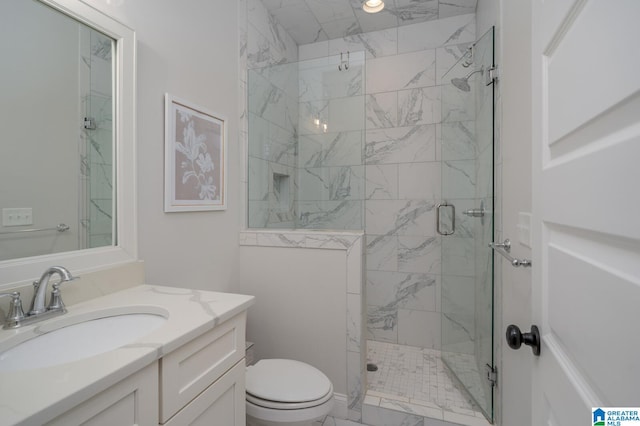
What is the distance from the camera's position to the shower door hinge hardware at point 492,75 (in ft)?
5.01

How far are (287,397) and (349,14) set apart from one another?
2.71 meters

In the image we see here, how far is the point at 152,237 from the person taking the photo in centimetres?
140

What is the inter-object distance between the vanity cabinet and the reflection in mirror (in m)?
0.63

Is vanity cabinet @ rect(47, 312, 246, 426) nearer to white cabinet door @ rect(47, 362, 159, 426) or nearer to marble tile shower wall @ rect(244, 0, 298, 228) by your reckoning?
white cabinet door @ rect(47, 362, 159, 426)

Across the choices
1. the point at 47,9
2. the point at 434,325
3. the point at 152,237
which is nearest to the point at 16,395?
the point at 152,237

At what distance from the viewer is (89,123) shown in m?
1.16

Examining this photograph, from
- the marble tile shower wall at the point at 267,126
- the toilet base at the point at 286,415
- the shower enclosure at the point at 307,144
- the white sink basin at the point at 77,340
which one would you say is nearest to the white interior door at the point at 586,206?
the toilet base at the point at 286,415

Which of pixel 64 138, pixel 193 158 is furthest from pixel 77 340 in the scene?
pixel 193 158

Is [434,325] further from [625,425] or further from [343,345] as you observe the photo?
[625,425]

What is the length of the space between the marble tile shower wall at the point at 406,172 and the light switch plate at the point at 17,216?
7.06ft

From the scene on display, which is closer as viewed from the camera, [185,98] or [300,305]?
[185,98]

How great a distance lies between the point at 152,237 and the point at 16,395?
895 mm

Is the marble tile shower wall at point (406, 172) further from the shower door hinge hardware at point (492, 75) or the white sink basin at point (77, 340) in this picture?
the white sink basin at point (77, 340)

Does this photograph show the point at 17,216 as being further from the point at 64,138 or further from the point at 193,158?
the point at 193,158
